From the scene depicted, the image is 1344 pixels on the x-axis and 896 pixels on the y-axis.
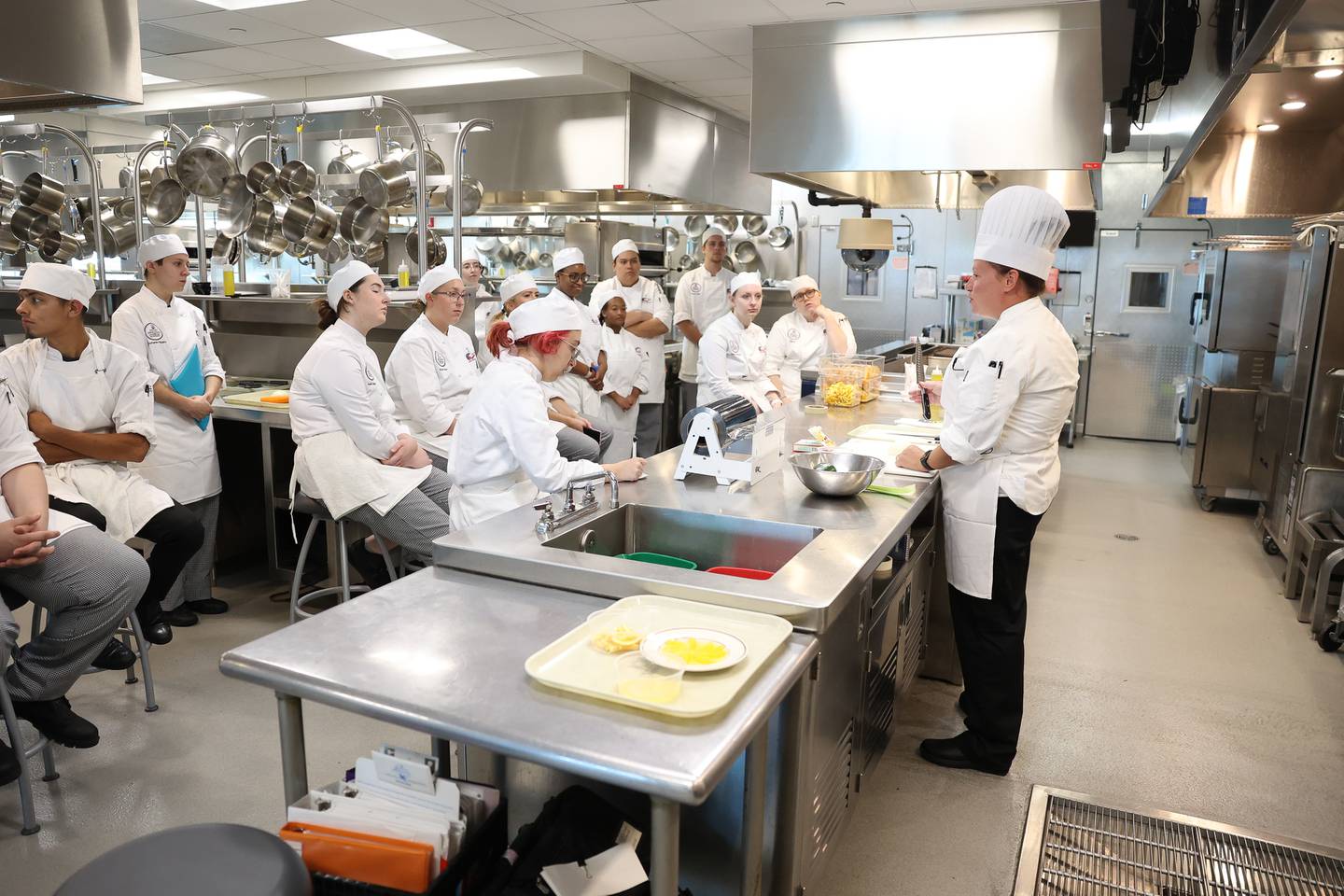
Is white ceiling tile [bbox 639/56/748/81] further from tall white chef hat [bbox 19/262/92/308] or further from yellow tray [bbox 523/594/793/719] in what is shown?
yellow tray [bbox 523/594/793/719]

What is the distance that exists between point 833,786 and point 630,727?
98cm

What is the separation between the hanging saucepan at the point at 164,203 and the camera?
620 centimetres

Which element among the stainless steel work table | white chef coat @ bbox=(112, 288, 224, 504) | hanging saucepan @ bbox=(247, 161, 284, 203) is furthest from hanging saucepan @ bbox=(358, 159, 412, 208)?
the stainless steel work table

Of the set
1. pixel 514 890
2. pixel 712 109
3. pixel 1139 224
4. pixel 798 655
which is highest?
pixel 712 109

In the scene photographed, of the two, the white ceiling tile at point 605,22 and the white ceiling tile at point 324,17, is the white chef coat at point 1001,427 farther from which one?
the white ceiling tile at point 324,17

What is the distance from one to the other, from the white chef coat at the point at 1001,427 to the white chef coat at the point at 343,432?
6.62ft

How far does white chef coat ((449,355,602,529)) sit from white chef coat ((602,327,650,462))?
3.03 meters

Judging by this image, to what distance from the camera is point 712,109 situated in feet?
27.2

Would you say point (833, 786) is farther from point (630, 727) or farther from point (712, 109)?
point (712, 109)

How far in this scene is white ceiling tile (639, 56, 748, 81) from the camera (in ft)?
21.4

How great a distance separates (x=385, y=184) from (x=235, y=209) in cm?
117

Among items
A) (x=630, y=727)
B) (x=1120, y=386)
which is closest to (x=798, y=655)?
(x=630, y=727)

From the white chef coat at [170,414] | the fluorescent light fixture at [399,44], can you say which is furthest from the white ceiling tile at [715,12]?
the white chef coat at [170,414]

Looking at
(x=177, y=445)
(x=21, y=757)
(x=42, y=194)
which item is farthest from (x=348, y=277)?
(x=42, y=194)
